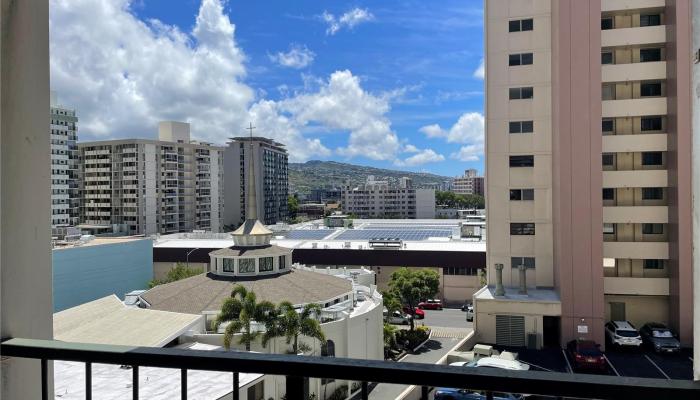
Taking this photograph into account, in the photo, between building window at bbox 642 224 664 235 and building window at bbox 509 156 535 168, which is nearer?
building window at bbox 642 224 664 235

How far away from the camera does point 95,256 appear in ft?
77.5

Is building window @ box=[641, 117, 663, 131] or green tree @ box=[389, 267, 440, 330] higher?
building window @ box=[641, 117, 663, 131]

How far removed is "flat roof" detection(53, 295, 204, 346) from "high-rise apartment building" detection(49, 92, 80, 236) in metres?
31.7

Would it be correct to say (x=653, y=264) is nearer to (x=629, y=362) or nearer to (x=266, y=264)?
(x=629, y=362)

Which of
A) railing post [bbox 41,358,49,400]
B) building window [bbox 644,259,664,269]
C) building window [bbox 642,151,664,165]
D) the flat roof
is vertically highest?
building window [bbox 642,151,664,165]

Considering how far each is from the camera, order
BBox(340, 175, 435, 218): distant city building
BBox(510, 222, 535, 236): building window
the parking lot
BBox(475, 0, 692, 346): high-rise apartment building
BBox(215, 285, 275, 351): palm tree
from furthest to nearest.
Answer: BBox(340, 175, 435, 218): distant city building → BBox(510, 222, 535, 236): building window → BBox(475, 0, 692, 346): high-rise apartment building → the parking lot → BBox(215, 285, 275, 351): palm tree

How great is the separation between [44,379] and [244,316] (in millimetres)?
10626

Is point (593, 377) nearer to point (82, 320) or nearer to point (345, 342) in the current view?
point (345, 342)

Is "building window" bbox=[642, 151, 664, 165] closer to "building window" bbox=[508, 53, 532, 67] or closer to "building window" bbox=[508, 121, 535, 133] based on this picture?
"building window" bbox=[508, 121, 535, 133]

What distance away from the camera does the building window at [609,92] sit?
17.5m

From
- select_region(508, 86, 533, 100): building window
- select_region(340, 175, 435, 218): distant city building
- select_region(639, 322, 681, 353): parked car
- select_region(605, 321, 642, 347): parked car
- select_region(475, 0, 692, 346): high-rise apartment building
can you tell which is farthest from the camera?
select_region(340, 175, 435, 218): distant city building

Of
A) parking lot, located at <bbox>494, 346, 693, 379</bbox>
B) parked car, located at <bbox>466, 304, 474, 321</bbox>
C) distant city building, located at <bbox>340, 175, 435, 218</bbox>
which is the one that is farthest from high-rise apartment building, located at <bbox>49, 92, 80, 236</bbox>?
distant city building, located at <bbox>340, 175, 435, 218</bbox>

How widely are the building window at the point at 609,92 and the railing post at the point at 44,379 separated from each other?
63.6ft

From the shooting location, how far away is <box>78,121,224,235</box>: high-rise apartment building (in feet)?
156
